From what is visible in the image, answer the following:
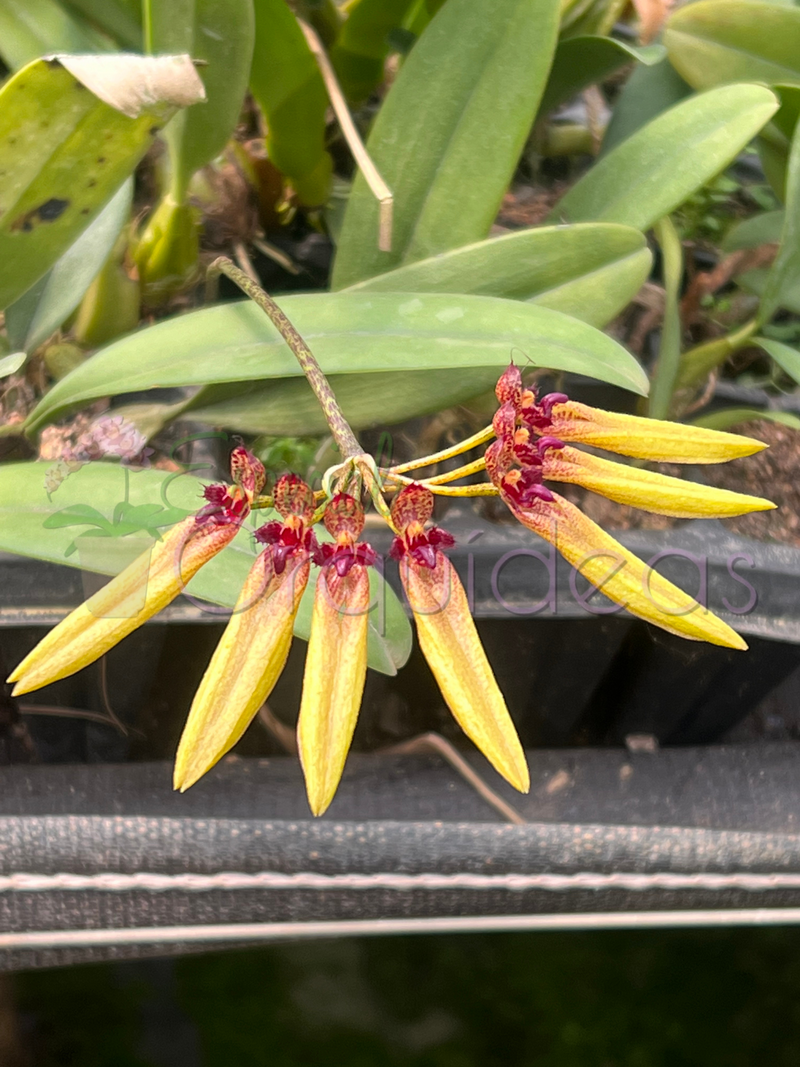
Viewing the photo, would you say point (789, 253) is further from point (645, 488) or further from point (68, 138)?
point (68, 138)

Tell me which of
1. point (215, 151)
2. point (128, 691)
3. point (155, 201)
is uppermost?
point (215, 151)

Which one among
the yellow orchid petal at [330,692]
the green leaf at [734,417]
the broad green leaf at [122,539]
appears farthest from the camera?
the green leaf at [734,417]

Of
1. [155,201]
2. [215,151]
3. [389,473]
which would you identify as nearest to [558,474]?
[389,473]

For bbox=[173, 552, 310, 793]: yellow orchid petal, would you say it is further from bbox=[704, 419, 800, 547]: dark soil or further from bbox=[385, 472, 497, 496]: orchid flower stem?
bbox=[704, 419, 800, 547]: dark soil

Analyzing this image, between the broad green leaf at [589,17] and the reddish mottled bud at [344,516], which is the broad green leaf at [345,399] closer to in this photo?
the reddish mottled bud at [344,516]

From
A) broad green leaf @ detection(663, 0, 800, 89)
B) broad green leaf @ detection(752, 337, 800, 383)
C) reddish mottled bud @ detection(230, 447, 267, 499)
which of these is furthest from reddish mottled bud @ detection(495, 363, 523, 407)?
broad green leaf @ detection(663, 0, 800, 89)

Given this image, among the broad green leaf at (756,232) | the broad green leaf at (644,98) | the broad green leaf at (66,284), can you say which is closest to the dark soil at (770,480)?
the broad green leaf at (756,232)

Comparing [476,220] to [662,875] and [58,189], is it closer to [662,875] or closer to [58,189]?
[58,189]
